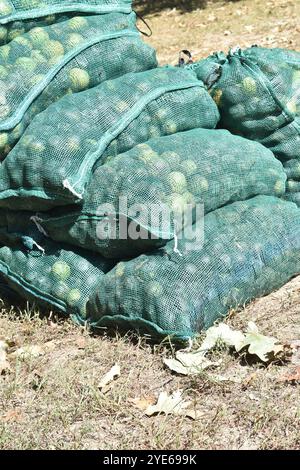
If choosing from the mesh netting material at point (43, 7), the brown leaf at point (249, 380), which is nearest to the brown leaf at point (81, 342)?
the brown leaf at point (249, 380)

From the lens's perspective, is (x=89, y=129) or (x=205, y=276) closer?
(x=205, y=276)

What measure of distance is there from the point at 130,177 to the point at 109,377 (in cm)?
91

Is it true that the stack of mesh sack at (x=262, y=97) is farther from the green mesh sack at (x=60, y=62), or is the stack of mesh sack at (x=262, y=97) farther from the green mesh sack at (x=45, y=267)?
the green mesh sack at (x=45, y=267)

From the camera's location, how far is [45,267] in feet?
13.2

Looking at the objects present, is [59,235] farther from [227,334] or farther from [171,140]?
[227,334]

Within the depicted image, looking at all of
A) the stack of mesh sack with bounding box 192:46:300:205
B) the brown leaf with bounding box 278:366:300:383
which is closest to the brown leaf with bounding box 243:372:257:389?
the brown leaf with bounding box 278:366:300:383

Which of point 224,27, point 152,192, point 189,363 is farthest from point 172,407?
point 224,27

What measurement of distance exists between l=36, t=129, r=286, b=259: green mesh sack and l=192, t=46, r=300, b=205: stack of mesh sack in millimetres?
295

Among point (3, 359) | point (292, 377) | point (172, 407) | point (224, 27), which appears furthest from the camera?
point (224, 27)

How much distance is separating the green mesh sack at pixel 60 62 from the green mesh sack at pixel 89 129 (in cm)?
7

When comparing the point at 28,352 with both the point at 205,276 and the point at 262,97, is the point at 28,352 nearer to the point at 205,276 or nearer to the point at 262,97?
the point at 205,276

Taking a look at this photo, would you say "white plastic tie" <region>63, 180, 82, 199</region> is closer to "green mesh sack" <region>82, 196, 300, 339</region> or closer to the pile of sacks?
the pile of sacks

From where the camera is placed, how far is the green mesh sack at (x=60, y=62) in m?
3.96

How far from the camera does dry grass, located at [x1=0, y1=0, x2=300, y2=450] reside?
3.09 meters
